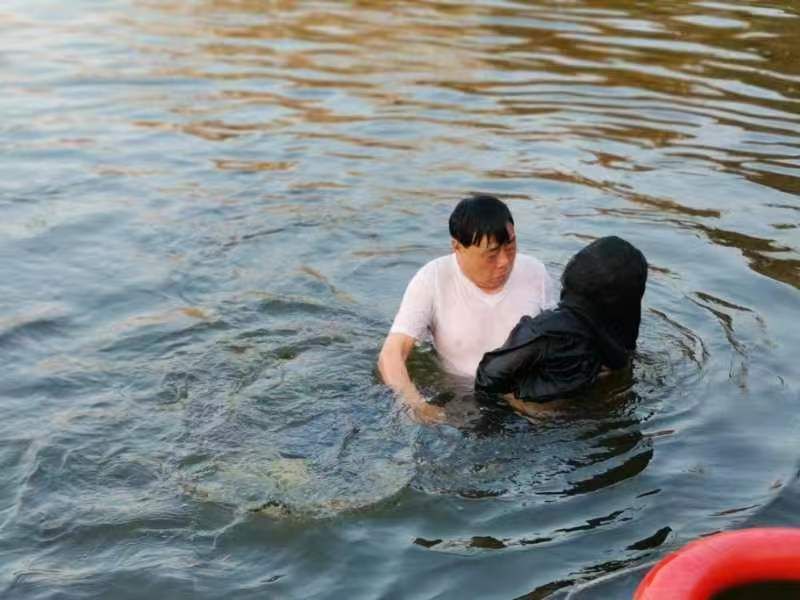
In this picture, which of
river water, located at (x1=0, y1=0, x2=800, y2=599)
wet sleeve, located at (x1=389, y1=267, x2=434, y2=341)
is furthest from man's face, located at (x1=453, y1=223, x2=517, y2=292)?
river water, located at (x1=0, y1=0, x2=800, y2=599)

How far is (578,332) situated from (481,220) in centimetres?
68

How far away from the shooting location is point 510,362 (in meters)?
5.99

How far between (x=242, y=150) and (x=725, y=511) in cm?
653

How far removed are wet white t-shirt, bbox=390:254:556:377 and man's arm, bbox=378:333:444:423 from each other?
0.06 metres

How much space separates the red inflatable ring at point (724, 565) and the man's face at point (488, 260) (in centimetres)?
187

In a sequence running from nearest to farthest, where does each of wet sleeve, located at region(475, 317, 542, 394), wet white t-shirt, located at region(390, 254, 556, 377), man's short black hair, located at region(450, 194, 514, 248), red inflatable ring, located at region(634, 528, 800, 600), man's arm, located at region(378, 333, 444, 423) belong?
1. red inflatable ring, located at region(634, 528, 800, 600)
2. man's short black hair, located at region(450, 194, 514, 248)
3. wet sleeve, located at region(475, 317, 542, 394)
4. man's arm, located at region(378, 333, 444, 423)
5. wet white t-shirt, located at region(390, 254, 556, 377)

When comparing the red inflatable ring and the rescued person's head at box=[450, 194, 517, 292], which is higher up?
the rescued person's head at box=[450, 194, 517, 292]

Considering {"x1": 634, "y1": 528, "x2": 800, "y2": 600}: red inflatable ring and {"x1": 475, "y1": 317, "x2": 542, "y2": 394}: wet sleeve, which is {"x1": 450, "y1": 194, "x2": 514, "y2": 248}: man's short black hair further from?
{"x1": 634, "y1": 528, "x2": 800, "y2": 600}: red inflatable ring

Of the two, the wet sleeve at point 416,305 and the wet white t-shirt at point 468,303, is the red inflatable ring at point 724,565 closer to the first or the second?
the wet white t-shirt at point 468,303

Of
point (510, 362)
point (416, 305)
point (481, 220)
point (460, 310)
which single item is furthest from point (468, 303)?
point (481, 220)

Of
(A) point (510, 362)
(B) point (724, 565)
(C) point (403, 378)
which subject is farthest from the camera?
(C) point (403, 378)

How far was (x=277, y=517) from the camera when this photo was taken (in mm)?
5531

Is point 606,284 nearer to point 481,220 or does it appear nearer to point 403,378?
point 481,220

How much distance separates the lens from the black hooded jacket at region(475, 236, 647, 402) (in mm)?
5883
